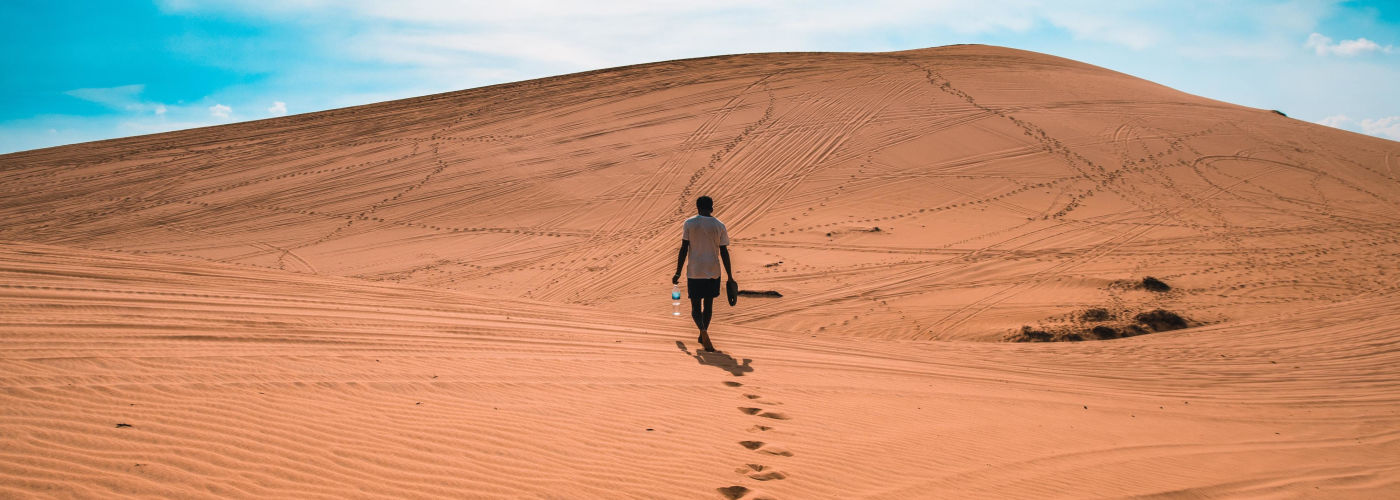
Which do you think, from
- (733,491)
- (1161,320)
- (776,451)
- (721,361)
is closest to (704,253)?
(721,361)

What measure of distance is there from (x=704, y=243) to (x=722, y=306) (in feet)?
14.2

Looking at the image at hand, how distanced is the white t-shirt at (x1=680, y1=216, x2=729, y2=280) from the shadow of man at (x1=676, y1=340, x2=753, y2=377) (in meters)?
0.79

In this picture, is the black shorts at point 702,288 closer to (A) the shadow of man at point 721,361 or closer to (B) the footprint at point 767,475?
(A) the shadow of man at point 721,361

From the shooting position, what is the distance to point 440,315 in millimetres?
7699

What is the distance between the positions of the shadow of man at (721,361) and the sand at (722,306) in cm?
5

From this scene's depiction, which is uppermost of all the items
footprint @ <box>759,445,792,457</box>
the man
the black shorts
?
the man

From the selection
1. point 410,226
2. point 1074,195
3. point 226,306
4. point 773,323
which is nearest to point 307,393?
point 226,306

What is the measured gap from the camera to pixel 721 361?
705 centimetres

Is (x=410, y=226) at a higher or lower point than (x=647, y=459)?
higher

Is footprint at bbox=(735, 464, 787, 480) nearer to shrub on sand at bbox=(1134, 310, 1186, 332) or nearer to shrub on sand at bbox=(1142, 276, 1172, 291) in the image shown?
shrub on sand at bbox=(1134, 310, 1186, 332)

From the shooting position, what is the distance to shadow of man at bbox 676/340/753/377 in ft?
22.0

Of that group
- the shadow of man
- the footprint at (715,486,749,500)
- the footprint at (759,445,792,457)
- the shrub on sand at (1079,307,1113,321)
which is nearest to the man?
the shadow of man

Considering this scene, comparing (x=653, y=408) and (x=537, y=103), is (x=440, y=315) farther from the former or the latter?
(x=537, y=103)

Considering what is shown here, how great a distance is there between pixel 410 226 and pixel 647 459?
15.5 metres
